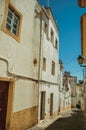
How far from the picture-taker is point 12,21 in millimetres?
7359

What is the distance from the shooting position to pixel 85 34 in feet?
5.97

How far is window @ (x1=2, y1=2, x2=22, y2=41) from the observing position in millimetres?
6614

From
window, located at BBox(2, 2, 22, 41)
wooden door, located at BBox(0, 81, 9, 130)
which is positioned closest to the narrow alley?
wooden door, located at BBox(0, 81, 9, 130)

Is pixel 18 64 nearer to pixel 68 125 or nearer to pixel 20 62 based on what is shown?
pixel 20 62

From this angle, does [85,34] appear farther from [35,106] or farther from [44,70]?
[44,70]

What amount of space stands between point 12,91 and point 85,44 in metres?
5.65

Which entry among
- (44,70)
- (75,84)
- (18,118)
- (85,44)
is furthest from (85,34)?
(75,84)

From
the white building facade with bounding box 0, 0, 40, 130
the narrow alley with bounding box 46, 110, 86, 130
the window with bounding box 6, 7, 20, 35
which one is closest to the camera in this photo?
the white building facade with bounding box 0, 0, 40, 130

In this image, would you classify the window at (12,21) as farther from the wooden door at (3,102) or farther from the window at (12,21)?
the wooden door at (3,102)

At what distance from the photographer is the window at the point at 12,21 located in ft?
21.7

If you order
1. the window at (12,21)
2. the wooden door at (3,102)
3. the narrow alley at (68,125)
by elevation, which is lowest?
the narrow alley at (68,125)

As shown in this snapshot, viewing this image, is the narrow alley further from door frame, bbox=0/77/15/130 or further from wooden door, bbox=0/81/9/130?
wooden door, bbox=0/81/9/130

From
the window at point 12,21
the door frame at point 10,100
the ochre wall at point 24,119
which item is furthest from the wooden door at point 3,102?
the window at point 12,21

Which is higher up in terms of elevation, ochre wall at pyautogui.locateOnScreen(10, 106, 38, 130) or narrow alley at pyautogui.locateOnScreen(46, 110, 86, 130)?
ochre wall at pyautogui.locateOnScreen(10, 106, 38, 130)
